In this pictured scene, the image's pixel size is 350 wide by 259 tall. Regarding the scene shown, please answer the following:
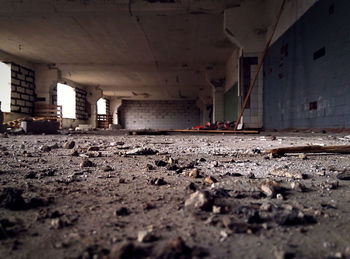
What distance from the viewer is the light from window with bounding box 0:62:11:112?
385 inches

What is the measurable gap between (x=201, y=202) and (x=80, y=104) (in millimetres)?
16735

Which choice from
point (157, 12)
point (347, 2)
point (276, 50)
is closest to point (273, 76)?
point (276, 50)

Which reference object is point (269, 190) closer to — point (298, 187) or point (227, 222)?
point (298, 187)

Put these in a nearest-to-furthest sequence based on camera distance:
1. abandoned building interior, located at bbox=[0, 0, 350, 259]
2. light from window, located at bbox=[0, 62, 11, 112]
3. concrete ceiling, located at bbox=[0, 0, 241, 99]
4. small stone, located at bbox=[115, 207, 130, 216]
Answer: abandoned building interior, located at bbox=[0, 0, 350, 259]
small stone, located at bbox=[115, 207, 130, 216]
concrete ceiling, located at bbox=[0, 0, 241, 99]
light from window, located at bbox=[0, 62, 11, 112]

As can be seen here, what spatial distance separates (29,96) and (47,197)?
12.2 m

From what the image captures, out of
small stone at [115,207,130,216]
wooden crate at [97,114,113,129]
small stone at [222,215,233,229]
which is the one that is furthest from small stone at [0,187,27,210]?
wooden crate at [97,114,113,129]

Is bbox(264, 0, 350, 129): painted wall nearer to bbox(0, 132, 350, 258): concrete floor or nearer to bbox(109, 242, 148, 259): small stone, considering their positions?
bbox(0, 132, 350, 258): concrete floor

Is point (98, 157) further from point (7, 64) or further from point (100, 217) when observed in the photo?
point (7, 64)

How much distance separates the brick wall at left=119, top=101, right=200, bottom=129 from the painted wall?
16500 millimetres

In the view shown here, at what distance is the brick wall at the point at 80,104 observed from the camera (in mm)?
15448

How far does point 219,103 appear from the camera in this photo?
1256 centimetres

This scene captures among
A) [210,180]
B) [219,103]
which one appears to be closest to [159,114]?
[219,103]

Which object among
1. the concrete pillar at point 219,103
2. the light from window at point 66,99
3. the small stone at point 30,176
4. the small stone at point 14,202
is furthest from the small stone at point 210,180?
the light from window at point 66,99

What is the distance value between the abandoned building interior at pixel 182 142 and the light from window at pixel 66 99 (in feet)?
0.51
